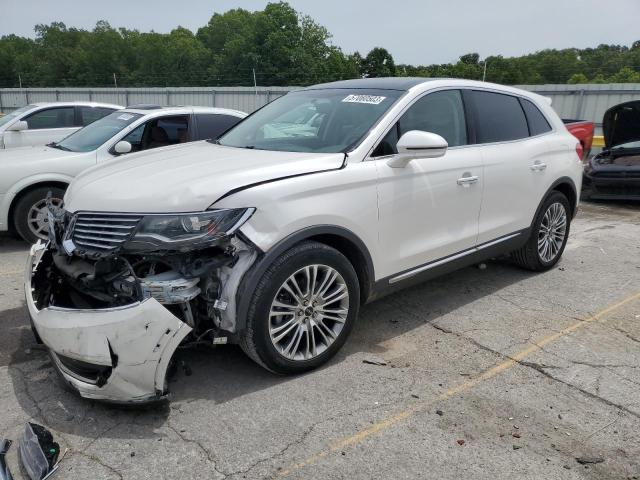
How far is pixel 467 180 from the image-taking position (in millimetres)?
4246

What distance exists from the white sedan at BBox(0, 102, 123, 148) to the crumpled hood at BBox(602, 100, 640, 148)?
8.61 metres

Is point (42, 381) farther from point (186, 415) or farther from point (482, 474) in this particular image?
point (482, 474)

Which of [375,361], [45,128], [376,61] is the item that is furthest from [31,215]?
[376,61]

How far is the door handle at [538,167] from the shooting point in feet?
16.2

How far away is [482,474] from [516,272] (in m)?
3.30

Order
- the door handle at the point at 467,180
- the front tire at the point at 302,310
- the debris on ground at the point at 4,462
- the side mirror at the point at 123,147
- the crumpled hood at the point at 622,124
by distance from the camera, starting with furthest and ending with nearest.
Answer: the crumpled hood at the point at 622,124 < the side mirror at the point at 123,147 < the door handle at the point at 467,180 < the front tire at the point at 302,310 < the debris on ground at the point at 4,462

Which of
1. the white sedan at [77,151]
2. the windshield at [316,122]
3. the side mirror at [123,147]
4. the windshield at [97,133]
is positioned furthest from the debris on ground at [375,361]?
the windshield at [97,133]

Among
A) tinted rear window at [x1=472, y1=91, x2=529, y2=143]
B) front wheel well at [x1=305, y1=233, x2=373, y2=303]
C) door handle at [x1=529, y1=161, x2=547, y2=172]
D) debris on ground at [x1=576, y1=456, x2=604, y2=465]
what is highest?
tinted rear window at [x1=472, y1=91, x2=529, y2=143]

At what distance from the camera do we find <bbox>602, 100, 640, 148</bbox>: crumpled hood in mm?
9547

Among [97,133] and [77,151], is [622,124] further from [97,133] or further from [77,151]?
[77,151]

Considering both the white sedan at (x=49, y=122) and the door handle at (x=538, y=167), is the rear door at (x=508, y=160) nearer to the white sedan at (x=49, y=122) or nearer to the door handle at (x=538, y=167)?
the door handle at (x=538, y=167)

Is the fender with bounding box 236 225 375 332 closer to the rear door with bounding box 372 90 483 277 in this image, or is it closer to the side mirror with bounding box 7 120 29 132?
the rear door with bounding box 372 90 483 277

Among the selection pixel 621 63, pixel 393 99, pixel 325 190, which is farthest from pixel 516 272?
pixel 621 63

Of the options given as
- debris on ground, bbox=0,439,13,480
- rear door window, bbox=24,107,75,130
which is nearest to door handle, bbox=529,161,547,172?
debris on ground, bbox=0,439,13,480
